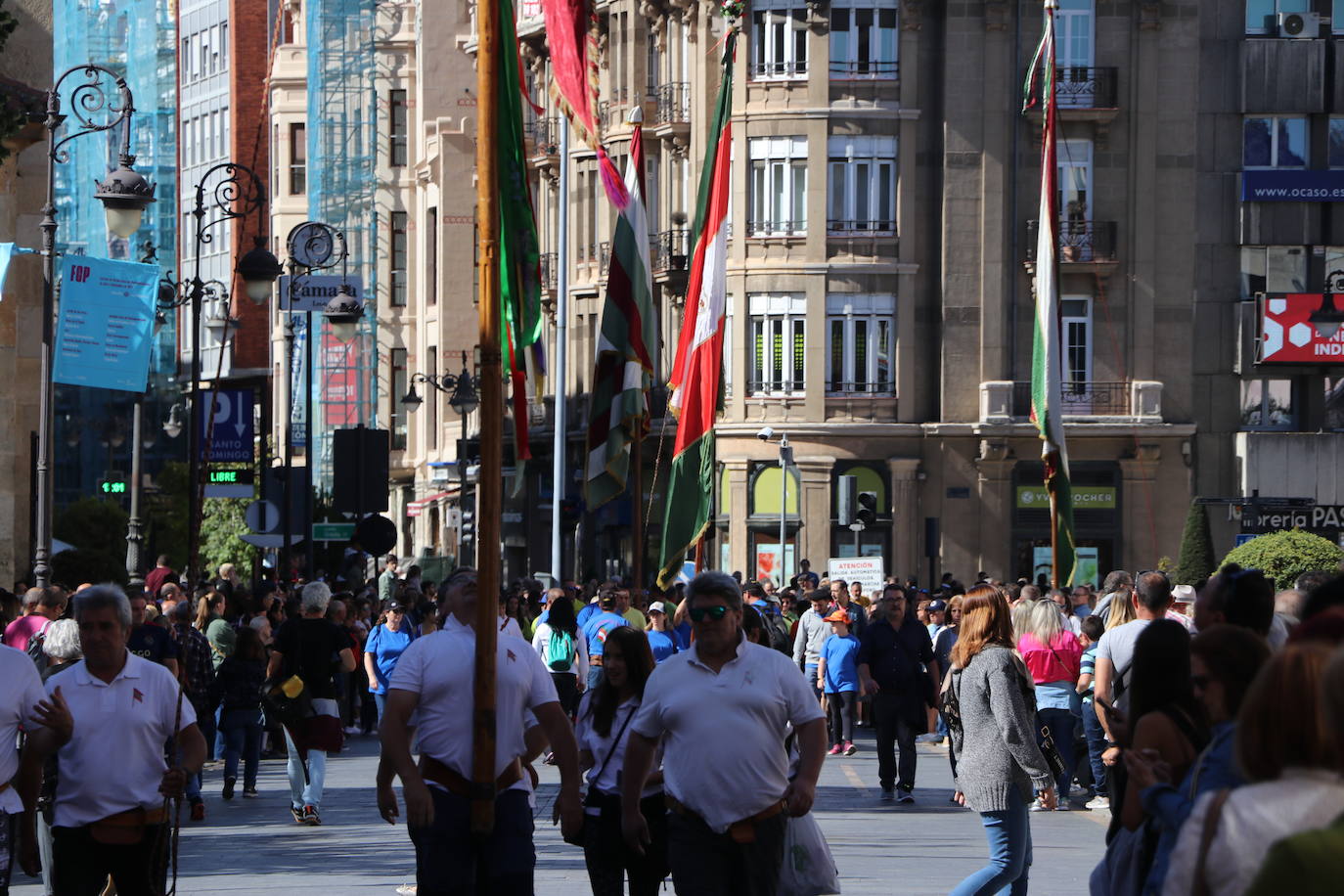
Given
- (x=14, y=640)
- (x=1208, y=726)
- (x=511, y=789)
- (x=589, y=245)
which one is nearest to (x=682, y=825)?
(x=511, y=789)

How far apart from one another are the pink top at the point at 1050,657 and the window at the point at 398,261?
59532 mm

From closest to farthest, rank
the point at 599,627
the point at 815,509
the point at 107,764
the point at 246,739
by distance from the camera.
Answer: the point at 107,764
the point at 246,739
the point at 599,627
the point at 815,509

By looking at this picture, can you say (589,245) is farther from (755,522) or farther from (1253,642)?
(1253,642)

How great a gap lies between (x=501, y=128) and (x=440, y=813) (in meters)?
2.59

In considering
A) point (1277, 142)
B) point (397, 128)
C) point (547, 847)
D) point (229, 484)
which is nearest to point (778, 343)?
point (1277, 142)

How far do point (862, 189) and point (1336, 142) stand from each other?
10.3m

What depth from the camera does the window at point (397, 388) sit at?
247 feet

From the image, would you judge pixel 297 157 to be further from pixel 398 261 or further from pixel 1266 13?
pixel 1266 13

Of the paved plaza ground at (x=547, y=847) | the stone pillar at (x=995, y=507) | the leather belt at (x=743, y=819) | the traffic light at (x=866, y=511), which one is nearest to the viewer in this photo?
the leather belt at (x=743, y=819)

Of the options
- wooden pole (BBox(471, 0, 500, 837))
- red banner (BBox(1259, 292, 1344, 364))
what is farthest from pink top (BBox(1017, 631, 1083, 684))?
red banner (BBox(1259, 292, 1344, 364))

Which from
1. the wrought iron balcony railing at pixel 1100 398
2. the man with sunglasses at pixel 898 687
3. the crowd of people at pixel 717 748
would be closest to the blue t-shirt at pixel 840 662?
the man with sunglasses at pixel 898 687

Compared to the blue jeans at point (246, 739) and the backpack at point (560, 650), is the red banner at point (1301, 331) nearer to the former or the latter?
the backpack at point (560, 650)

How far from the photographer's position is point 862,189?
49.6 metres

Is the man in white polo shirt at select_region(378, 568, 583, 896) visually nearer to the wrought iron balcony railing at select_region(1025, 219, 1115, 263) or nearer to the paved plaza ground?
the paved plaza ground
